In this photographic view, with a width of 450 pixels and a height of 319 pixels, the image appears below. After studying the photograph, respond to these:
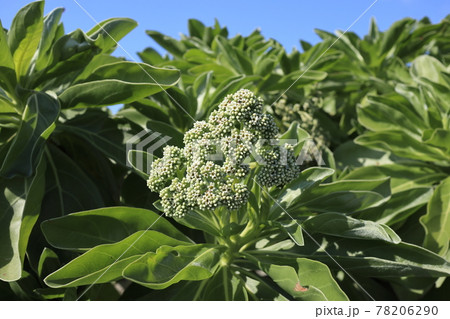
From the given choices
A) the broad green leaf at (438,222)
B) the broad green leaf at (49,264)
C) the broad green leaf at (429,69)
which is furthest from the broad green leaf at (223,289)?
the broad green leaf at (429,69)

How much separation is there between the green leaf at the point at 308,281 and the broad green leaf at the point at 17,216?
3.44 ft

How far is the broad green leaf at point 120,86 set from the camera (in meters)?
2.07

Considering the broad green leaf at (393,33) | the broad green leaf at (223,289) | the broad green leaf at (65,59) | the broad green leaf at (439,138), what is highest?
the broad green leaf at (393,33)

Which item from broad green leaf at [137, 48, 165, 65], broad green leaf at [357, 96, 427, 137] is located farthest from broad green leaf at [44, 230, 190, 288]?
broad green leaf at [137, 48, 165, 65]

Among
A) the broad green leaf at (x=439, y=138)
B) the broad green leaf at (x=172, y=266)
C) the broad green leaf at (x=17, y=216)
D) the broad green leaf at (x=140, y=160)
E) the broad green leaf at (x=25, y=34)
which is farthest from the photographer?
the broad green leaf at (x=439, y=138)

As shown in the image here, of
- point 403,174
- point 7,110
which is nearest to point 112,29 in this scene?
A: point 7,110

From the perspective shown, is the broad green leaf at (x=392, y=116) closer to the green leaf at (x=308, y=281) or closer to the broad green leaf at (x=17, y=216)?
the green leaf at (x=308, y=281)

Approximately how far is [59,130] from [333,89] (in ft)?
7.34

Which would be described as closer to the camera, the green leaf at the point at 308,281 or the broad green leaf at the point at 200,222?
the green leaf at the point at 308,281

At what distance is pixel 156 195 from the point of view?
2.42m

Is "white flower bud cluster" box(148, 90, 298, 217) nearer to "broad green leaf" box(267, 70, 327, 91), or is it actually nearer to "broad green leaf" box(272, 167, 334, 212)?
"broad green leaf" box(272, 167, 334, 212)

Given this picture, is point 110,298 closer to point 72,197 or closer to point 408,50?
point 72,197

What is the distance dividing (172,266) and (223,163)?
1.41 feet
